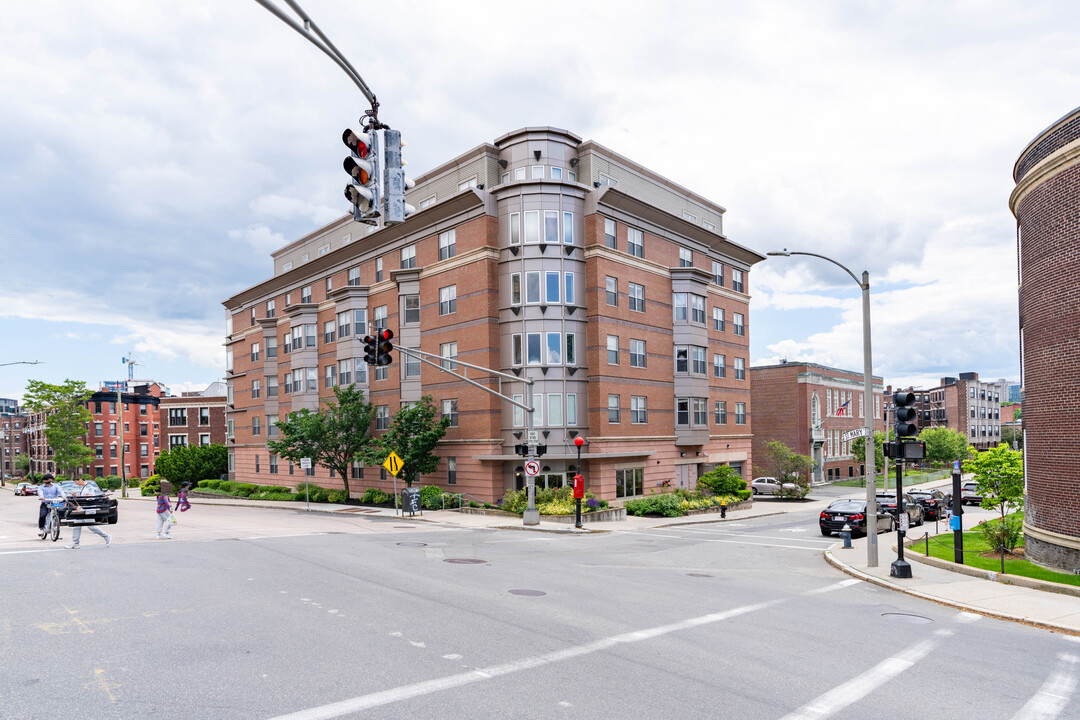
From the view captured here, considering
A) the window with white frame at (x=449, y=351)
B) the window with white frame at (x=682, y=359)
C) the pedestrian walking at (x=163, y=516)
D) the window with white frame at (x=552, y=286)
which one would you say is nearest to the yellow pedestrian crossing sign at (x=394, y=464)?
the window with white frame at (x=449, y=351)

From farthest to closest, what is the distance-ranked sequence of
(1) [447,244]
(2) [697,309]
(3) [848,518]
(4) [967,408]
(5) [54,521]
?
(4) [967,408], (2) [697,309], (1) [447,244], (3) [848,518], (5) [54,521]

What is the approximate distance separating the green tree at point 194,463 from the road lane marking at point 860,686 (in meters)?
62.7

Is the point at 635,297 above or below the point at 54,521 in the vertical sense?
above

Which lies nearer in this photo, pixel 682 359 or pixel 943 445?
pixel 682 359

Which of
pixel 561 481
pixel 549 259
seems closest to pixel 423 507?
pixel 561 481

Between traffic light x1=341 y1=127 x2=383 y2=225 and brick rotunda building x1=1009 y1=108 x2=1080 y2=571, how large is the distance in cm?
1643

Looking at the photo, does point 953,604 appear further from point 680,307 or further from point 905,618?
point 680,307

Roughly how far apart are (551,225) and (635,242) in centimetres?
601

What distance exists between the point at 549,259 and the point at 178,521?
21.0 metres

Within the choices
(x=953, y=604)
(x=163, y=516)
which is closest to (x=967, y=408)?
(x=953, y=604)

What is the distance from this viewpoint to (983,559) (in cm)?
1800

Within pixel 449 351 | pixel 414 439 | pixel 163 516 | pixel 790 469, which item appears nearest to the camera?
pixel 163 516

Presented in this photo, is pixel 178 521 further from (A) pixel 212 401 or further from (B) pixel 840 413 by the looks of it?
(A) pixel 212 401

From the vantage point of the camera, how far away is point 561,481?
36.3 metres
